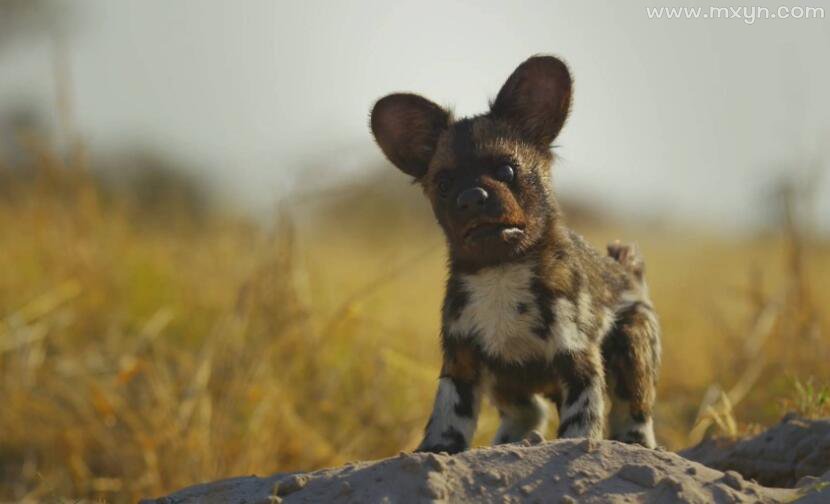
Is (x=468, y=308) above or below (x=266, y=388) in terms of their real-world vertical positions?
above

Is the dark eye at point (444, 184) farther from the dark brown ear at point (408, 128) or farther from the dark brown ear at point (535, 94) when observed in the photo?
the dark brown ear at point (535, 94)

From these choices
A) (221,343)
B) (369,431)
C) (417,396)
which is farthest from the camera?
(417,396)

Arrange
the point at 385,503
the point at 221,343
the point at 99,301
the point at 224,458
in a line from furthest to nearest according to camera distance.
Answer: the point at 99,301, the point at 221,343, the point at 224,458, the point at 385,503

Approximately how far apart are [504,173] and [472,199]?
0.41 meters

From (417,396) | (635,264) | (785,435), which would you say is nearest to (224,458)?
(417,396)

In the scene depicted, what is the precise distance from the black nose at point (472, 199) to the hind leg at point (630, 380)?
3.72 ft


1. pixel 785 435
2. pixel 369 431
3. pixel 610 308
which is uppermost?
pixel 610 308

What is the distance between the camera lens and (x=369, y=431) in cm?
1031

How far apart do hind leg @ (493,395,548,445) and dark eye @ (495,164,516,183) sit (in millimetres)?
1248

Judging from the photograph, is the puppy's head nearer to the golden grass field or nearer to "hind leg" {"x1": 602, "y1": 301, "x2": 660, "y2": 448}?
"hind leg" {"x1": 602, "y1": 301, "x2": 660, "y2": 448}

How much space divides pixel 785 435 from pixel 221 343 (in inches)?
194

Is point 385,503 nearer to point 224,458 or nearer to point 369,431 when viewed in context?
point 224,458

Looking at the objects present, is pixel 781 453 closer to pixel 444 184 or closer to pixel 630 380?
pixel 630 380

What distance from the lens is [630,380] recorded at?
6.10 metres
